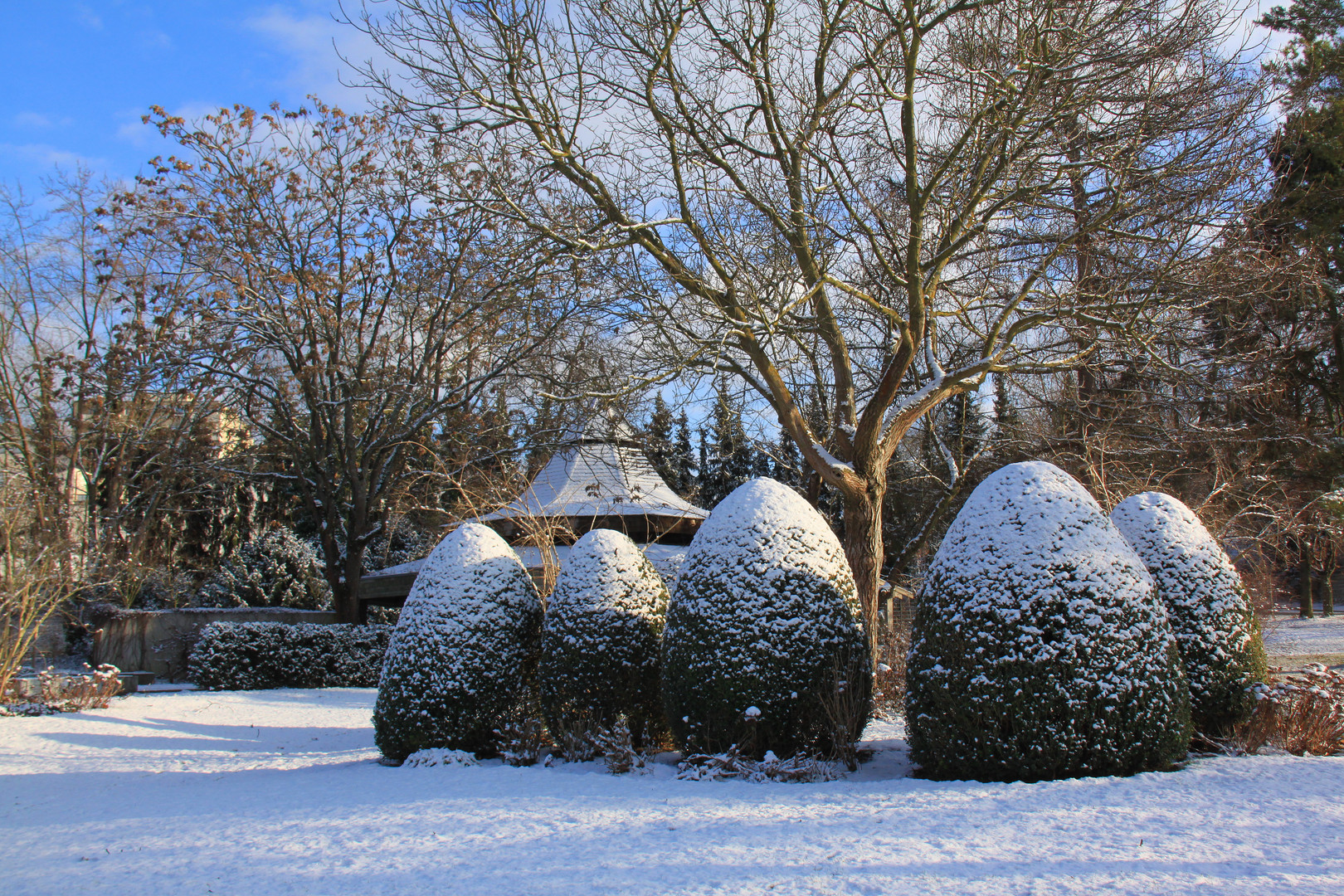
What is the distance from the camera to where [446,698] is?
7.05 metres

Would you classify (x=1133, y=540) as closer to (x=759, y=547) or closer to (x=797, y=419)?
(x=759, y=547)

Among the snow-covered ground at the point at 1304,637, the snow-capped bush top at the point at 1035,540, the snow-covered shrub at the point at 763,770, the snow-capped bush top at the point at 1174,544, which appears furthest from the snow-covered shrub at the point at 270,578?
the snow-covered ground at the point at 1304,637

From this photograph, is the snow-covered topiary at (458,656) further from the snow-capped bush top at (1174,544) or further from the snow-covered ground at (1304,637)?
the snow-covered ground at (1304,637)

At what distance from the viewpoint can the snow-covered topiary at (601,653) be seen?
6887 mm

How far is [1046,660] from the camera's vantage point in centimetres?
496

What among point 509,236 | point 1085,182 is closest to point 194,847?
point 509,236

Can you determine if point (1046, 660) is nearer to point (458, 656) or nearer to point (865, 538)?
point (865, 538)

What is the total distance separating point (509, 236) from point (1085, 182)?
7927mm

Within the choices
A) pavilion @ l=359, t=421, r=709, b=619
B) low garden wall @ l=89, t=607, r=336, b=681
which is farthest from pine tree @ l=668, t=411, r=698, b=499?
low garden wall @ l=89, t=607, r=336, b=681

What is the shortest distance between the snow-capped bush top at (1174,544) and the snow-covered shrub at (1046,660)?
1205mm

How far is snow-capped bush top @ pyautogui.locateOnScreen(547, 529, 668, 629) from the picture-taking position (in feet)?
23.3

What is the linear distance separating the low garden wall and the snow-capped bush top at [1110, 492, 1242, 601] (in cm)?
1664

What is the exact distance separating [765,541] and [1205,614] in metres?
3.39

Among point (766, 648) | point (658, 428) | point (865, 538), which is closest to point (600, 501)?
point (658, 428)
